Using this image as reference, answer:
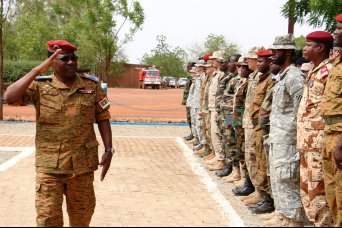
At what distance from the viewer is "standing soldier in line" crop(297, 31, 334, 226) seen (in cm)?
468

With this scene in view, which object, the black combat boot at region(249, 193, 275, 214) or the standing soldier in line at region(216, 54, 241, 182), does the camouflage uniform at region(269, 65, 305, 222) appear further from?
the standing soldier in line at region(216, 54, 241, 182)

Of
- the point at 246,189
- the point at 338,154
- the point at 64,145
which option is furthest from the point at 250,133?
the point at 64,145

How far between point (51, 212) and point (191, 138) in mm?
9461

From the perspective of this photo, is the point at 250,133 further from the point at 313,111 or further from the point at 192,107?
the point at 192,107

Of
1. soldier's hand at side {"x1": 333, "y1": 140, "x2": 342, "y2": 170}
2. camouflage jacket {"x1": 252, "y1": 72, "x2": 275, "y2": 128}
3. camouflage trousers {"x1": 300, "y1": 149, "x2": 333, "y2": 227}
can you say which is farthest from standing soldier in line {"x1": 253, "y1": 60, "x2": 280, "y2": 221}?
soldier's hand at side {"x1": 333, "y1": 140, "x2": 342, "y2": 170}

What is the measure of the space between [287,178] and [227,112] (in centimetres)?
298

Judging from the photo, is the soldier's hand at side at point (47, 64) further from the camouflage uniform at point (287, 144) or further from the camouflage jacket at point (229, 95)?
the camouflage jacket at point (229, 95)

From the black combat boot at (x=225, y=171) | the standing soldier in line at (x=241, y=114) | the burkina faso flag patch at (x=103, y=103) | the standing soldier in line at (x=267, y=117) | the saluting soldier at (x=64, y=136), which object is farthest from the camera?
the black combat boot at (x=225, y=171)

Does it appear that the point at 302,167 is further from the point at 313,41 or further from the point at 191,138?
the point at 191,138

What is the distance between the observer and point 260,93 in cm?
631

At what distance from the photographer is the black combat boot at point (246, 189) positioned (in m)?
7.07

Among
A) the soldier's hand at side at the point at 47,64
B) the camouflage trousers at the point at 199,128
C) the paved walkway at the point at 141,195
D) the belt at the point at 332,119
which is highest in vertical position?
the soldier's hand at side at the point at 47,64

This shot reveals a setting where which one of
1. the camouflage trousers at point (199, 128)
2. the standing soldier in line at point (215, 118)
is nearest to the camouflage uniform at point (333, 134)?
the standing soldier in line at point (215, 118)

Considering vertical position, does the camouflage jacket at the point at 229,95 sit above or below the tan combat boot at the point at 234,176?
above
